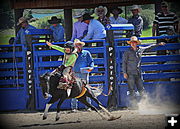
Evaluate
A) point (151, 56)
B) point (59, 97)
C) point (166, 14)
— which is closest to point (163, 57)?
point (151, 56)

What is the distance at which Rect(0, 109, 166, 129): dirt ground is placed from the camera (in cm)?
809

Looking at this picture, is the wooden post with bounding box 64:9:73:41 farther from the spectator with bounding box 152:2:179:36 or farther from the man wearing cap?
the spectator with bounding box 152:2:179:36

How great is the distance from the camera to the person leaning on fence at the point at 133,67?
9141mm

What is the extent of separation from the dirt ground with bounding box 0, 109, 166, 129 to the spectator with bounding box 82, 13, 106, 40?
176 cm

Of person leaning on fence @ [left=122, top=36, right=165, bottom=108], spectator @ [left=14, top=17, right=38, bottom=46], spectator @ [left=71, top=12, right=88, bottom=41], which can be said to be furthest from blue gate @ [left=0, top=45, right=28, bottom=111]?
person leaning on fence @ [left=122, top=36, right=165, bottom=108]

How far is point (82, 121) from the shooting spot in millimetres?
8461

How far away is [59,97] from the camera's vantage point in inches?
349

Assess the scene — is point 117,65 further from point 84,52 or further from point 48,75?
point 48,75

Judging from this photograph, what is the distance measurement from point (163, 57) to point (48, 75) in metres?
2.62

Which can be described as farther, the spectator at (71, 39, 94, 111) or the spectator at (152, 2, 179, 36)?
the spectator at (152, 2, 179, 36)

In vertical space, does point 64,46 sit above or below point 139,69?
above

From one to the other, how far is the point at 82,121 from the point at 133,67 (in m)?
1.76

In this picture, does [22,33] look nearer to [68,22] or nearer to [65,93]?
[68,22]

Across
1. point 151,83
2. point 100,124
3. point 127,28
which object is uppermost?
point 127,28
